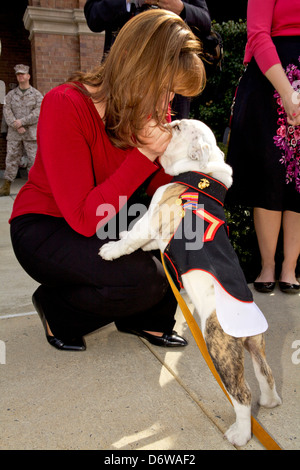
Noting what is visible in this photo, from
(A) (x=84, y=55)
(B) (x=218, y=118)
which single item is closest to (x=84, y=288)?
(B) (x=218, y=118)

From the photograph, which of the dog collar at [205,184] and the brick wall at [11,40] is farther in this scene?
the brick wall at [11,40]

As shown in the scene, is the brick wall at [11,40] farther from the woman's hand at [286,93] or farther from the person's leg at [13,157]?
the woman's hand at [286,93]

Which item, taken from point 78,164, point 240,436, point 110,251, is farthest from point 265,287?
point 78,164

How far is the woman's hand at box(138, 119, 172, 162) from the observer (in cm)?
200

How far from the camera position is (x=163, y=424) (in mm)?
1858

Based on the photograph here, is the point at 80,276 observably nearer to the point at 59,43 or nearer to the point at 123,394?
the point at 123,394

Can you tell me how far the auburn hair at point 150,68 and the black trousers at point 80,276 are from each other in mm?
630

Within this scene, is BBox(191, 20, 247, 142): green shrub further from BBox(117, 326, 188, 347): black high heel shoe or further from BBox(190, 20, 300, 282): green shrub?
BBox(117, 326, 188, 347): black high heel shoe

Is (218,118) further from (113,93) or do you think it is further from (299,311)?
(113,93)

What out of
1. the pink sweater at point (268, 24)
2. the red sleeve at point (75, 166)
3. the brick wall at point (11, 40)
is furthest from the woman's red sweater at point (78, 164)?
the brick wall at point (11, 40)

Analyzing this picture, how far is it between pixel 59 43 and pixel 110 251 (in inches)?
286

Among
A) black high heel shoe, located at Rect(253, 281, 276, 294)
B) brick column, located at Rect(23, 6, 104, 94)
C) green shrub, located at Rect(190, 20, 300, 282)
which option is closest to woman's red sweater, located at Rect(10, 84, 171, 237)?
black high heel shoe, located at Rect(253, 281, 276, 294)

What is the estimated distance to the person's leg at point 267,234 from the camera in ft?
10.3

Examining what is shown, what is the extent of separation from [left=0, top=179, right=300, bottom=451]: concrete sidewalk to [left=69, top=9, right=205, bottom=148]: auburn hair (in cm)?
119
